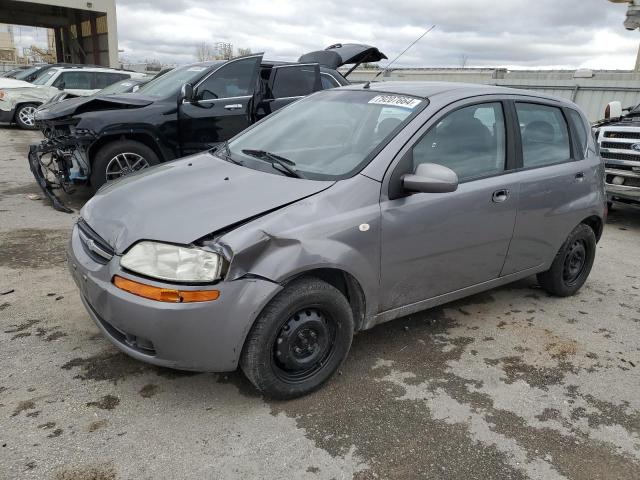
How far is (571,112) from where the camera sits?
4.18 m

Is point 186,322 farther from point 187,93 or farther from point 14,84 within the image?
point 14,84

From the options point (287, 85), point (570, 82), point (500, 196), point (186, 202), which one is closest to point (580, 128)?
point (500, 196)

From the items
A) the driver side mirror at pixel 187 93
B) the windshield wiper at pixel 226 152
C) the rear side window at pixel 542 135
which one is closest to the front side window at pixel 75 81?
the driver side mirror at pixel 187 93

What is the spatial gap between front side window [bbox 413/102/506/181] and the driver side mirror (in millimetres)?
4088

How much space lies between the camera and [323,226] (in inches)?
104

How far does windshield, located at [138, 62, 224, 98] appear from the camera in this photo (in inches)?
266

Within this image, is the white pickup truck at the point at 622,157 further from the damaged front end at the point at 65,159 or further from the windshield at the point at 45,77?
the windshield at the point at 45,77

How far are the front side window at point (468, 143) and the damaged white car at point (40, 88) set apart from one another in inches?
505

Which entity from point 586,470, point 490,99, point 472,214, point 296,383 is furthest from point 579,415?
point 490,99

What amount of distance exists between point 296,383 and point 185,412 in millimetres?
594

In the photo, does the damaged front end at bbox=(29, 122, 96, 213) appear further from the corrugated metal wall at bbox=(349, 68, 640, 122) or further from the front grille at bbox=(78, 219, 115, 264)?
the corrugated metal wall at bbox=(349, 68, 640, 122)

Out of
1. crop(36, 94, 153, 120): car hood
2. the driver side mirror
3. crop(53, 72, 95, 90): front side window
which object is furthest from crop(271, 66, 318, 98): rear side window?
crop(53, 72, 95, 90): front side window

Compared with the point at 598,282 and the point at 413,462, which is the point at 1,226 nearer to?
the point at 413,462

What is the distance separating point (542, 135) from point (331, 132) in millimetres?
1697
